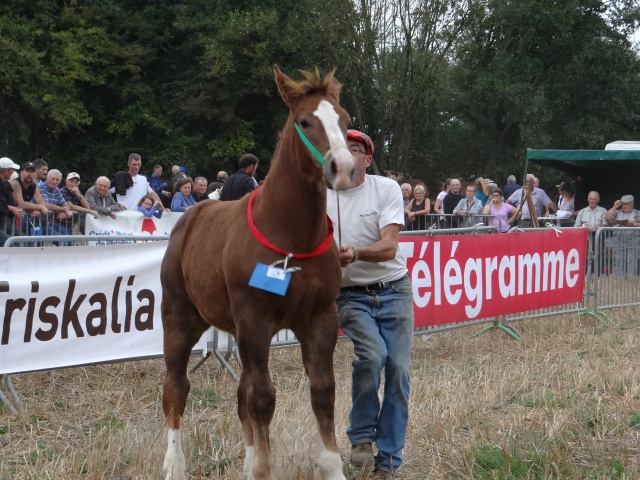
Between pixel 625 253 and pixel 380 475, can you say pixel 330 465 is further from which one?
pixel 625 253

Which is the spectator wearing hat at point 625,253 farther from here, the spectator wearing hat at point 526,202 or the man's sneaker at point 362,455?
the man's sneaker at point 362,455

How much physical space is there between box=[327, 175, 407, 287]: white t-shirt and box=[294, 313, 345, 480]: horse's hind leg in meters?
0.73

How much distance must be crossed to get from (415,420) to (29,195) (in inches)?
304

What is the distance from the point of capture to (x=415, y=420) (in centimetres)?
641

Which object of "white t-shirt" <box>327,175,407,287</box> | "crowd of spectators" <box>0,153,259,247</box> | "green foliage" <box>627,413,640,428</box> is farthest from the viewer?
"crowd of spectators" <box>0,153,259,247</box>

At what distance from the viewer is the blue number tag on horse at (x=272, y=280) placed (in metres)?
4.60

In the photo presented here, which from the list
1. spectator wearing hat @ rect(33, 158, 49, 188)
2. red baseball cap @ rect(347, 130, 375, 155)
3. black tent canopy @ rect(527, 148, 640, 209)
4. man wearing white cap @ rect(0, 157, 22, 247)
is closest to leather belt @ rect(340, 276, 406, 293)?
red baseball cap @ rect(347, 130, 375, 155)

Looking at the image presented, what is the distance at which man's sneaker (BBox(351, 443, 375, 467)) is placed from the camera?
536 cm

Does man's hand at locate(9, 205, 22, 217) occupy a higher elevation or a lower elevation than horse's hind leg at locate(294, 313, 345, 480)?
higher

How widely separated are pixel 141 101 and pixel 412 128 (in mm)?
11255

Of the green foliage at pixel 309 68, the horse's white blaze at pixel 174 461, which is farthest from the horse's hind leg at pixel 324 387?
the green foliage at pixel 309 68

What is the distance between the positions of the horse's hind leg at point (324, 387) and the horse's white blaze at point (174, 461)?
96 centimetres

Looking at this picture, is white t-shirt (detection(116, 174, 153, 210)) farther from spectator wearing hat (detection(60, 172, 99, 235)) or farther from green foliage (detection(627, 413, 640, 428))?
green foliage (detection(627, 413, 640, 428))

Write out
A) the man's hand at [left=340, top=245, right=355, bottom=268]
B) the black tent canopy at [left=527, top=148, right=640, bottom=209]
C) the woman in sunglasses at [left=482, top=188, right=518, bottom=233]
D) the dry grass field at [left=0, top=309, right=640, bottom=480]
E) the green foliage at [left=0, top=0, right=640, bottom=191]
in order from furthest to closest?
the green foliage at [left=0, top=0, right=640, bottom=191]
the black tent canopy at [left=527, top=148, right=640, bottom=209]
the woman in sunglasses at [left=482, top=188, right=518, bottom=233]
the dry grass field at [left=0, top=309, right=640, bottom=480]
the man's hand at [left=340, top=245, right=355, bottom=268]
